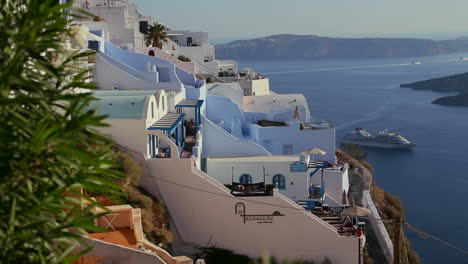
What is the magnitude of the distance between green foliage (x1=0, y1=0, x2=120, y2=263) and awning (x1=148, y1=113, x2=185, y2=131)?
11.7 m

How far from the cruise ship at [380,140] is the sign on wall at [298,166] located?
134ft

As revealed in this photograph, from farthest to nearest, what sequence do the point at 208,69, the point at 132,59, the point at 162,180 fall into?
the point at 208,69
the point at 132,59
the point at 162,180

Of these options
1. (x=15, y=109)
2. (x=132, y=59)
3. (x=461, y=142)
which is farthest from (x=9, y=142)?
(x=461, y=142)

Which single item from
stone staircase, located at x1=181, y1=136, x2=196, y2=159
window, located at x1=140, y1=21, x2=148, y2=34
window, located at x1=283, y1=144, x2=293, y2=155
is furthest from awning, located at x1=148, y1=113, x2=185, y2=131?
window, located at x1=140, y1=21, x2=148, y2=34

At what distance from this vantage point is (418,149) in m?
60.4

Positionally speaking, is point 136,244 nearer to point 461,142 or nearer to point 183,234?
point 183,234

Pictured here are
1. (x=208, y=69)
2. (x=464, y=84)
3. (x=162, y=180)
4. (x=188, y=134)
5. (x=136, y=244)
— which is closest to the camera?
(x=136, y=244)

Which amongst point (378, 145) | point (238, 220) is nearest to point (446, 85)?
point (378, 145)

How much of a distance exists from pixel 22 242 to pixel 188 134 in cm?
1600

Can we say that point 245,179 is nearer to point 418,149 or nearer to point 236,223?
point 236,223

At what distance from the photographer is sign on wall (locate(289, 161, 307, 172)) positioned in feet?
62.3

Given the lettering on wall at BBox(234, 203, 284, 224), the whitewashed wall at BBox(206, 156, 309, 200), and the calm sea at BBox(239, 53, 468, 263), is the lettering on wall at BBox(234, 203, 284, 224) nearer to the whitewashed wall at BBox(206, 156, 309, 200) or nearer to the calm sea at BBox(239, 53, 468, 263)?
the whitewashed wall at BBox(206, 156, 309, 200)

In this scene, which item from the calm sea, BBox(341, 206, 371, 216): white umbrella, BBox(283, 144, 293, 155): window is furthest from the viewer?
the calm sea

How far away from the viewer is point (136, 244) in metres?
12.1
